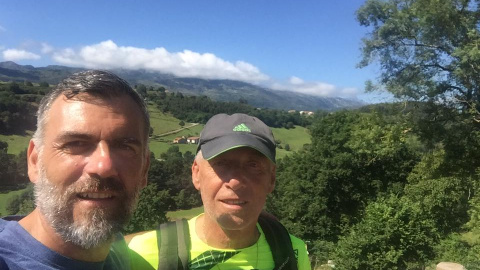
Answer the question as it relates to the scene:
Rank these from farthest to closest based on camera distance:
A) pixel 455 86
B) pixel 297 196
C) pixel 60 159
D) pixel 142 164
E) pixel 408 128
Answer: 1. pixel 297 196
2. pixel 408 128
3. pixel 455 86
4. pixel 142 164
5. pixel 60 159

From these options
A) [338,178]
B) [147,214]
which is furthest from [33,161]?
[147,214]

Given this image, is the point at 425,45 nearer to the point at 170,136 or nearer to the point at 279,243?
the point at 279,243

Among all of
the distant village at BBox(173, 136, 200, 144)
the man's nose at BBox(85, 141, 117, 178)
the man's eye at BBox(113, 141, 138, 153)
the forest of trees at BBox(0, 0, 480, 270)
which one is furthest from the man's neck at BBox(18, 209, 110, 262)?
the distant village at BBox(173, 136, 200, 144)

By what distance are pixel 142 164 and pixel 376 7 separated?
57.7 ft

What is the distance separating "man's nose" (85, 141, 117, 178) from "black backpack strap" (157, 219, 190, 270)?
67 cm

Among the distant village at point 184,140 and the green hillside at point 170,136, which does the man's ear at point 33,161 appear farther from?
the distant village at point 184,140

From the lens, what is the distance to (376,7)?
1686 cm

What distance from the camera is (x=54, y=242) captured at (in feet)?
5.23

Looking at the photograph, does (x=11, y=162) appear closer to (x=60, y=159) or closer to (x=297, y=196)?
(x=297, y=196)

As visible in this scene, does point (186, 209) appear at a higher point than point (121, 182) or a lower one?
lower

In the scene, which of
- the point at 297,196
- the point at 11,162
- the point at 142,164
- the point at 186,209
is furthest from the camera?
the point at 186,209

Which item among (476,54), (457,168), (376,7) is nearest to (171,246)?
(476,54)

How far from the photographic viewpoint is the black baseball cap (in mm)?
2139

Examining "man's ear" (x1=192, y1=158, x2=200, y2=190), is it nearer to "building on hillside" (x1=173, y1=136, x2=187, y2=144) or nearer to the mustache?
the mustache
